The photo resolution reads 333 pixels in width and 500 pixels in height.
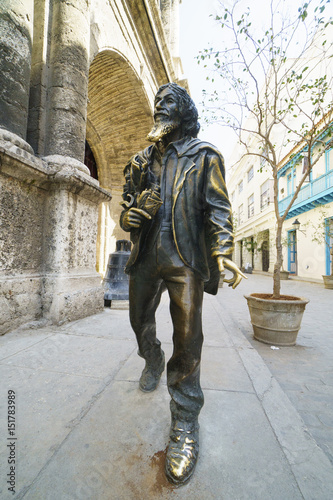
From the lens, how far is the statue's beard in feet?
4.56

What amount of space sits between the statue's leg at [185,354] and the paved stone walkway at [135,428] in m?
0.15

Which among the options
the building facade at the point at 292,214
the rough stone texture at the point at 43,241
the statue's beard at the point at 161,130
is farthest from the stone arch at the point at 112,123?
the statue's beard at the point at 161,130

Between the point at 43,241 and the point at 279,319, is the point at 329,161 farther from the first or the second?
the point at 43,241

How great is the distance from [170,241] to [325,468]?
Result: 1319mm

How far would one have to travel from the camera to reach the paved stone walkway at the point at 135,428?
3.37 feet

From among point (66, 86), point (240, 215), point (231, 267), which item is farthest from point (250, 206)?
point (231, 267)

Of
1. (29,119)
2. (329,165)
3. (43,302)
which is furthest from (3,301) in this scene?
(329,165)

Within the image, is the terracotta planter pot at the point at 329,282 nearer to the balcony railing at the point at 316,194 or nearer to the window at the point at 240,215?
the balcony railing at the point at 316,194


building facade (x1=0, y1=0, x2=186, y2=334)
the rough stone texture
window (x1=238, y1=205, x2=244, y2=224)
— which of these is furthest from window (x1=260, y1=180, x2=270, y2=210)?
the rough stone texture

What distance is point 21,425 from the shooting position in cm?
134

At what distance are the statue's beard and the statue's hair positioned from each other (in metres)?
0.11

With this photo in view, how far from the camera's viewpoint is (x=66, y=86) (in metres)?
3.39

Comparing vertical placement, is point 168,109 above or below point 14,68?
below

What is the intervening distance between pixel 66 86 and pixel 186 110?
9.17 feet
